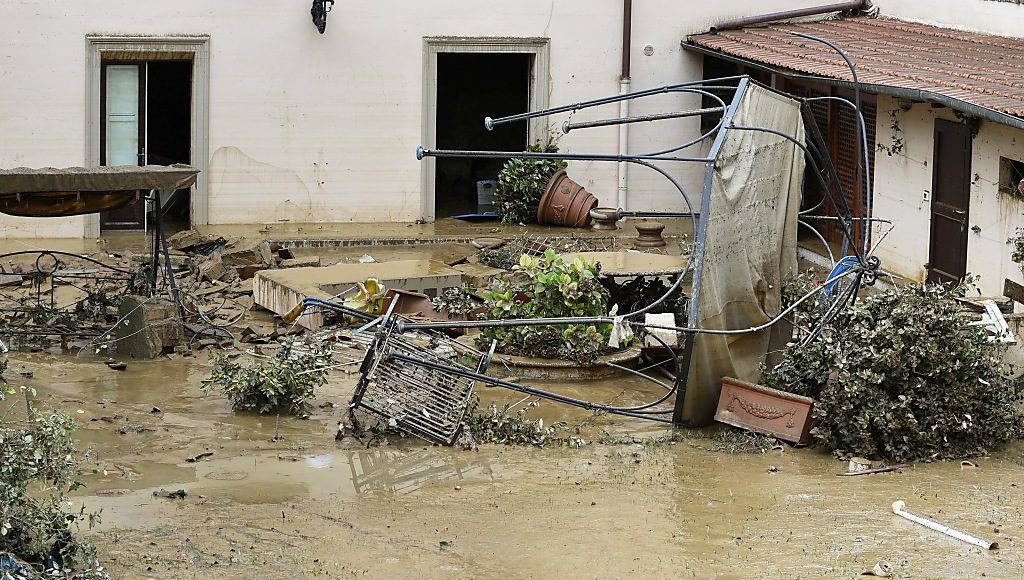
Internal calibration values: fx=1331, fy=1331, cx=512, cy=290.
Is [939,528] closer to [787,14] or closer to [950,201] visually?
[950,201]

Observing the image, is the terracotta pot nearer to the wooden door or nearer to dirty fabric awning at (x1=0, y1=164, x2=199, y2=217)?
dirty fabric awning at (x1=0, y1=164, x2=199, y2=217)

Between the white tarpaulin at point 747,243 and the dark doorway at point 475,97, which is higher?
the dark doorway at point 475,97

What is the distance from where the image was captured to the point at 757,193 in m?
10.4

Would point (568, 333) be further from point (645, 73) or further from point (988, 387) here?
point (645, 73)

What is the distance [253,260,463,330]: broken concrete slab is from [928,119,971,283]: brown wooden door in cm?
511

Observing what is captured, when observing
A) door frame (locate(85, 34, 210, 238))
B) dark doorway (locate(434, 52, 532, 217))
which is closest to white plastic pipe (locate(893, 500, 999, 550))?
door frame (locate(85, 34, 210, 238))

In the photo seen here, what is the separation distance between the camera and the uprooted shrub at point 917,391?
30.6 feet

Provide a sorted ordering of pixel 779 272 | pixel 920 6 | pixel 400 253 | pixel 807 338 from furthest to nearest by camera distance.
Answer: pixel 920 6
pixel 400 253
pixel 779 272
pixel 807 338

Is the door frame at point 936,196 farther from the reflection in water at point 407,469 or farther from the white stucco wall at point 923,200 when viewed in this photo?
the reflection in water at point 407,469

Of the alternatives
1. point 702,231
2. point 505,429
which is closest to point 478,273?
point 505,429

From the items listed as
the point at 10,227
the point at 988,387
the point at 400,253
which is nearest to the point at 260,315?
the point at 400,253

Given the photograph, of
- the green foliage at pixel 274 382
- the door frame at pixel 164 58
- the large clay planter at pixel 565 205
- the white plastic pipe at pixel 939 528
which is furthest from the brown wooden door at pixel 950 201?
the door frame at pixel 164 58

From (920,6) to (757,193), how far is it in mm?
9253

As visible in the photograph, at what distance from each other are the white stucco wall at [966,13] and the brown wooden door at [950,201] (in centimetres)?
275
